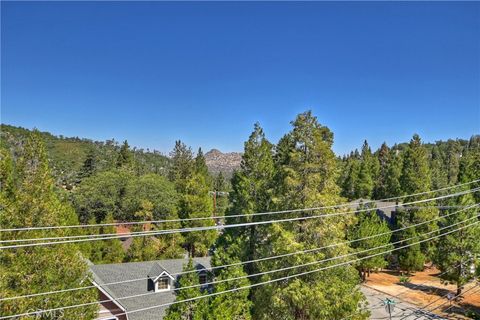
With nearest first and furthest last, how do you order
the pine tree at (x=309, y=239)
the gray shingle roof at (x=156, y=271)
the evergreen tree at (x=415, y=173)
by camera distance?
the pine tree at (x=309, y=239), the gray shingle roof at (x=156, y=271), the evergreen tree at (x=415, y=173)

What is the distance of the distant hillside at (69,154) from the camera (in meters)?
80.3

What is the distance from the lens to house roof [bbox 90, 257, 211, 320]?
1817cm

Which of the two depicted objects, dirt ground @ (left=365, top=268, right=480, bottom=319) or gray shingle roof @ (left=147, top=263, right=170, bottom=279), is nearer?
gray shingle roof @ (left=147, top=263, right=170, bottom=279)

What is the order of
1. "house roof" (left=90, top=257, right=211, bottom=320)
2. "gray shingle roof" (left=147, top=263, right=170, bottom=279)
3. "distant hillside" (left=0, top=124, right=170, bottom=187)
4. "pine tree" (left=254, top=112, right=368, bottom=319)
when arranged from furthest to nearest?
"distant hillside" (left=0, top=124, right=170, bottom=187)
"gray shingle roof" (left=147, top=263, right=170, bottom=279)
"house roof" (left=90, top=257, right=211, bottom=320)
"pine tree" (left=254, top=112, right=368, bottom=319)

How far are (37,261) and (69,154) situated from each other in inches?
5150

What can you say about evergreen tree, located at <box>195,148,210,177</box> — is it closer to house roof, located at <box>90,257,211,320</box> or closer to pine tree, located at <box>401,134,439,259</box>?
pine tree, located at <box>401,134,439,259</box>

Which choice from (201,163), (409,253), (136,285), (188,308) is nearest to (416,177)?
(409,253)

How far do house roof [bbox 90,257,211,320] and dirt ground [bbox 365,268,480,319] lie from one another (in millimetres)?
14919

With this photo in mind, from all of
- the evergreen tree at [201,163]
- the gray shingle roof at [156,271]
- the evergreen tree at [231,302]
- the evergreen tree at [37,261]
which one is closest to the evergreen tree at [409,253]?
the evergreen tree at [231,302]

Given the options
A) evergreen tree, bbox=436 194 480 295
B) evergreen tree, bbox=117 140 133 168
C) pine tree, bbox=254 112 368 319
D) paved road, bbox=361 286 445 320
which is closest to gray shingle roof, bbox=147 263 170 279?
pine tree, bbox=254 112 368 319

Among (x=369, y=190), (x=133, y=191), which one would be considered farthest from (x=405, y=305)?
(x=133, y=191)

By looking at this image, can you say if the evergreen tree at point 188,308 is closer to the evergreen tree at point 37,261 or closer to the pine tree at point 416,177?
the evergreen tree at point 37,261

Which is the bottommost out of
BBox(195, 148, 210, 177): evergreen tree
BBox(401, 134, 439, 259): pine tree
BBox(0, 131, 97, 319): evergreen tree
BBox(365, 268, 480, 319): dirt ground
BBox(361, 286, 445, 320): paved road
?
BBox(365, 268, 480, 319): dirt ground

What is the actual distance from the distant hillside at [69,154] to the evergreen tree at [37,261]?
37805mm
